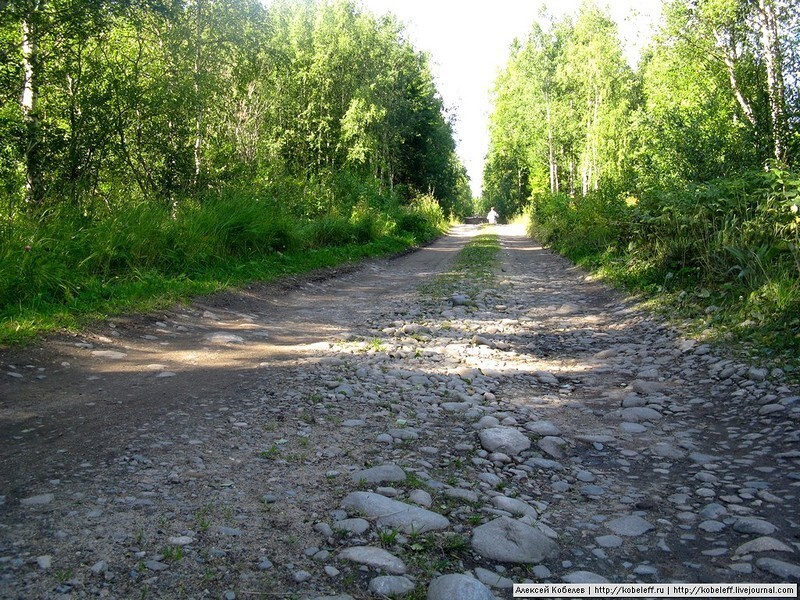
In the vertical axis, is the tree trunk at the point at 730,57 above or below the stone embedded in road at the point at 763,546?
above

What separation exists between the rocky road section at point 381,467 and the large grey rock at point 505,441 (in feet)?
0.05

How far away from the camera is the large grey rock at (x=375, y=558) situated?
94.9 inches

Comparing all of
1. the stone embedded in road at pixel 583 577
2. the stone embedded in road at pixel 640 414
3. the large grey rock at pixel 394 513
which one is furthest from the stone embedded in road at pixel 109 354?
the stone embedded in road at pixel 583 577

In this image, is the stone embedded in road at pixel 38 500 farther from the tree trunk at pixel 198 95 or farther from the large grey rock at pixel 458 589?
the tree trunk at pixel 198 95

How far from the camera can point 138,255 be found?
9180 millimetres

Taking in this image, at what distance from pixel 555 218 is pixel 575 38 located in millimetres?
14211

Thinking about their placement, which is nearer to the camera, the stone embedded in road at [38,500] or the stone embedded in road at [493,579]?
the stone embedded in road at [493,579]

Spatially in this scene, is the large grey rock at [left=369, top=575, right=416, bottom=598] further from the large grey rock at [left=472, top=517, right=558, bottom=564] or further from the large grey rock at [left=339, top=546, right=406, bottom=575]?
the large grey rock at [left=472, top=517, right=558, bottom=564]

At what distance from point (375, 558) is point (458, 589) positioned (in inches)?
16.3

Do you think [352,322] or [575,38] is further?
[575,38]

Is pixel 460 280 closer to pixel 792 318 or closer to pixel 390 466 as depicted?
pixel 792 318

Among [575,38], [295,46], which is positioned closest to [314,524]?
[295,46]

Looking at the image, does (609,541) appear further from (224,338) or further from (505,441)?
(224,338)

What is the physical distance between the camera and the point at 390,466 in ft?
11.0
